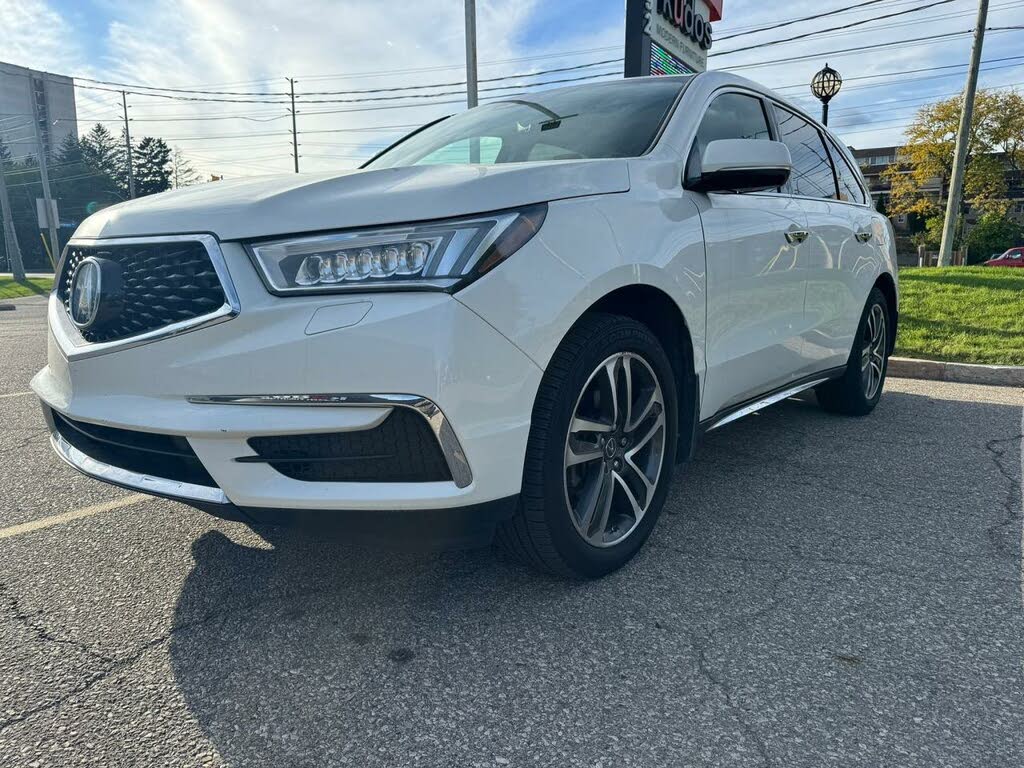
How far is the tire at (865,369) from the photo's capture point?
4.57 meters

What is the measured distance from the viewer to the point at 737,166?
8.64ft

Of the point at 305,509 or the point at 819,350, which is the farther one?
the point at 819,350

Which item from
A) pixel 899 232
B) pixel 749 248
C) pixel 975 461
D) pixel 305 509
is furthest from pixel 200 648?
pixel 899 232

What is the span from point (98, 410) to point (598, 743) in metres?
1.56

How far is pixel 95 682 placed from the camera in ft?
6.04

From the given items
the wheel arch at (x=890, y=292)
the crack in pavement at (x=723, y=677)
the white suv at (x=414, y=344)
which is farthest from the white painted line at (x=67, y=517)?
the wheel arch at (x=890, y=292)

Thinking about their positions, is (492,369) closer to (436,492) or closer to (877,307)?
(436,492)

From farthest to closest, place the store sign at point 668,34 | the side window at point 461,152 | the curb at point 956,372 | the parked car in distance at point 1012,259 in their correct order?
the parked car in distance at point 1012,259
the store sign at point 668,34
the curb at point 956,372
the side window at point 461,152

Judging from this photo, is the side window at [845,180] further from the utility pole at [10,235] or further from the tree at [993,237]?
the tree at [993,237]

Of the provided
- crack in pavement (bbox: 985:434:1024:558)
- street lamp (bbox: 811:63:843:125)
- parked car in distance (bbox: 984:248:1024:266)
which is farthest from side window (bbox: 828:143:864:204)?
parked car in distance (bbox: 984:248:1024:266)

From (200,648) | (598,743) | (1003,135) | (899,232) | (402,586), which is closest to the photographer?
(598,743)

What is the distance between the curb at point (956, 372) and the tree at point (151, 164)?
79472mm

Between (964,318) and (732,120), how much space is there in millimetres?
6240

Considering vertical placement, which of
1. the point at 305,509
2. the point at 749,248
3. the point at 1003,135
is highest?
A: the point at 1003,135
